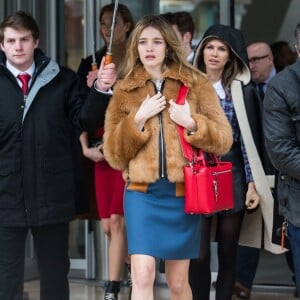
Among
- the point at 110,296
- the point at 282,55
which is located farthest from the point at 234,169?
the point at 282,55

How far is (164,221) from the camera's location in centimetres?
531

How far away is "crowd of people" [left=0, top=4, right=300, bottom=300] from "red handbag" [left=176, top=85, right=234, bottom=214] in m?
0.05

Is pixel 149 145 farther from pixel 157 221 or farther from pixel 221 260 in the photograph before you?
pixel 221 260

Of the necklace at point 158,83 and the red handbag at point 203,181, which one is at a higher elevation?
the necklace at point 158,83

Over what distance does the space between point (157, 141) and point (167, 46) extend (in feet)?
1.86

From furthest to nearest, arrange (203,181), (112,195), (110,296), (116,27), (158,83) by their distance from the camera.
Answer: (116,27) → (112,195) → (110,296) → (158,83) → (203,181)

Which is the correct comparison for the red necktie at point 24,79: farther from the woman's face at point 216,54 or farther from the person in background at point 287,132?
the person in background at point 287,132

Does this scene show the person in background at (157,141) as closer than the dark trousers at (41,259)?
Yes

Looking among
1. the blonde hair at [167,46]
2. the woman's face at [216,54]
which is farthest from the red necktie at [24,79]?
the woman's face at [216,54]

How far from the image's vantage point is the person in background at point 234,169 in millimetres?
6141

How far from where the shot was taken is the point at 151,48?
5.38m

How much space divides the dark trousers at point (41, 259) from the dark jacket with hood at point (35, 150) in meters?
0.10

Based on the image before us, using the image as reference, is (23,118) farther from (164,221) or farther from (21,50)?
(164,221)

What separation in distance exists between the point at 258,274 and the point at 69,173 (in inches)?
120
